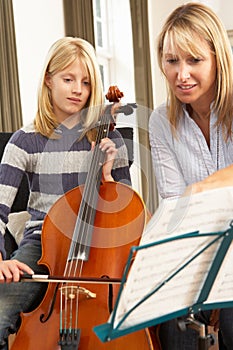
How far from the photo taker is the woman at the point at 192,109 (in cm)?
180

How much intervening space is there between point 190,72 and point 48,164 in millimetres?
581

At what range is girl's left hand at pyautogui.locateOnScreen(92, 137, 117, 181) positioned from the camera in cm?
197

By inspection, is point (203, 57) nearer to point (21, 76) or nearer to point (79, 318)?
point (79, 318)

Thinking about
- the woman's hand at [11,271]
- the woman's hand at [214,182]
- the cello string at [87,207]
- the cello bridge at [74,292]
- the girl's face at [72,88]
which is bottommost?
the cello bridge at [74,292]

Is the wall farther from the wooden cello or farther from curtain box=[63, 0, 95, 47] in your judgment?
the wooden cello

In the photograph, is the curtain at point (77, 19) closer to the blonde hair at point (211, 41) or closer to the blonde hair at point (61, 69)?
the blonde hair at point (61, 69)

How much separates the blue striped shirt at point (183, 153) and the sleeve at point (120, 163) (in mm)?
125

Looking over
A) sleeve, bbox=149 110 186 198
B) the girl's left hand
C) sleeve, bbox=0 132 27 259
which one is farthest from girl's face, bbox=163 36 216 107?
sleeve, bbox=0 132 27 259

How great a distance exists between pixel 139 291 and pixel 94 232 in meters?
0.75

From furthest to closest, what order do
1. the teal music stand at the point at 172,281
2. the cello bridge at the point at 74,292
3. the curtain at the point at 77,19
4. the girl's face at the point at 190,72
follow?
1. the curtain at the point at 77,19
2. the girl's face at the point at 190,72
3. the cello bridge at the point at 74,292
4. the teal music stand at the point at 172,281

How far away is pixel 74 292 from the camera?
168 cm

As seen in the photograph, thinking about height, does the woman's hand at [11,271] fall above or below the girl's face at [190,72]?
below

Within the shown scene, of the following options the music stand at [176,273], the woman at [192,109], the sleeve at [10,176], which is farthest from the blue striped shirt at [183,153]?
the music stand at [176,273]

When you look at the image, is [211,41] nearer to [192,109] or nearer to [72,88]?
[192,109]
